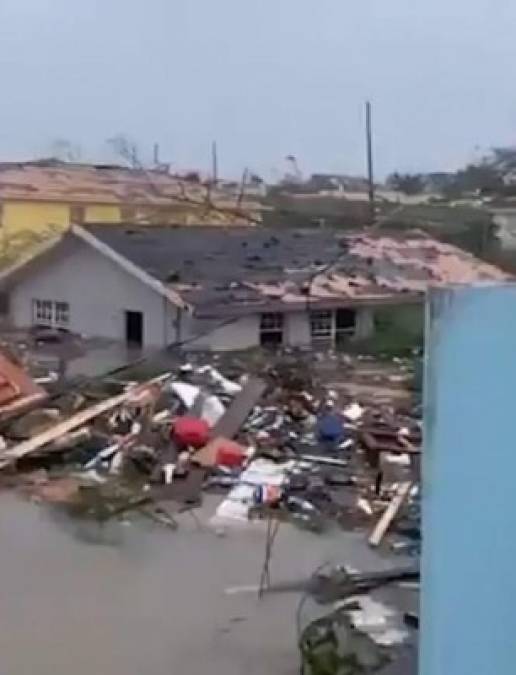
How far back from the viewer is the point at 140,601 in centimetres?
1034

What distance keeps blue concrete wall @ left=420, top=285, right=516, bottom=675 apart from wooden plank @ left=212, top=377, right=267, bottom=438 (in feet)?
48.6

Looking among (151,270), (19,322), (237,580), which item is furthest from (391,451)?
(19,322)

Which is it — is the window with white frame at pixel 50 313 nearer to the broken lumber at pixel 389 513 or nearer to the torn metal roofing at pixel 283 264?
the torn metal roofing at pixel 283 264

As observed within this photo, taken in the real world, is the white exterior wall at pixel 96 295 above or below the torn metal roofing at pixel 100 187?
below

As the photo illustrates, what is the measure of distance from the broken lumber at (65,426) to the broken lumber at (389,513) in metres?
5.38

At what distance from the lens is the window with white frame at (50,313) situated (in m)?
31.2

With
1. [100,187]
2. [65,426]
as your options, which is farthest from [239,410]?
[100,187]

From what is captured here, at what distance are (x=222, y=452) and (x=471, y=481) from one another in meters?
14.0

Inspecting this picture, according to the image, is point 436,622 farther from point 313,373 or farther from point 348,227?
point 348,227

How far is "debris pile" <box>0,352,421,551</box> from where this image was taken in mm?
14016

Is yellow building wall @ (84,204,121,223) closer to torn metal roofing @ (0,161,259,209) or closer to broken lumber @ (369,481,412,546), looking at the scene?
torn metal roofing @ (0,161,259,209)

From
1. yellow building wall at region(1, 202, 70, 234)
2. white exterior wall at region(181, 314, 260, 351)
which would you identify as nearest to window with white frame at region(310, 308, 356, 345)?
white exterior wall at region(181, 314, 260, 351)

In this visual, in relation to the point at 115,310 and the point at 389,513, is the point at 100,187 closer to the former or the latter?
the point at 115,310

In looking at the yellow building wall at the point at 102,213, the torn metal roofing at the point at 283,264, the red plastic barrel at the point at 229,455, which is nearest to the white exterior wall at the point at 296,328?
the torn metal roofing at the point at 283,264
